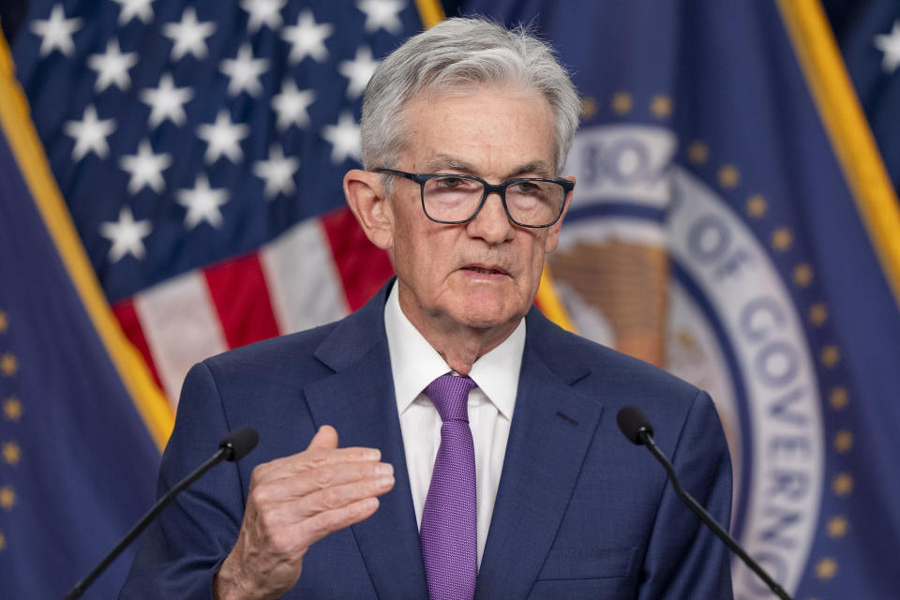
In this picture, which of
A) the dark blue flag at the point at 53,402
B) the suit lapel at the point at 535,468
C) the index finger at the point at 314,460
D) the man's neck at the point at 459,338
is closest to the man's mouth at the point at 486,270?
the man's neck at the point at 459,338

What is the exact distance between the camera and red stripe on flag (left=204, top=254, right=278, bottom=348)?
3.35 m

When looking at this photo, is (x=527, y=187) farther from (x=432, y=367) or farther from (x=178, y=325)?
(x=178, y=325)

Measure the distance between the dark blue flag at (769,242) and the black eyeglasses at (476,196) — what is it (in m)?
1.65

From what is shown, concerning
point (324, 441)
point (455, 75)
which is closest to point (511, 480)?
point (324, 441)

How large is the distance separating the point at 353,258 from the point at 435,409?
165 centimetres

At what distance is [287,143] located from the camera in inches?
133

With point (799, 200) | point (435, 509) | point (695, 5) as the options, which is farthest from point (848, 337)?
point (435, 509)

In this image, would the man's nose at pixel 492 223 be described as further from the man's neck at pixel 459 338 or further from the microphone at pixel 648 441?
the microphone at pixel 648 441

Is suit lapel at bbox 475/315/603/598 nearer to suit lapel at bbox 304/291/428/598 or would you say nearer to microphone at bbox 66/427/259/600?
suit lapel at bbox 304/291/428/598

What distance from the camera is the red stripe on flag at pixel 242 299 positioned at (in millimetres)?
3350

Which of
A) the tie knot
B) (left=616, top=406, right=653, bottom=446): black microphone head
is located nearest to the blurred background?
the tie knot

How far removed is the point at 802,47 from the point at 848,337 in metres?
0.94

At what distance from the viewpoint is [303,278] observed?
338cm

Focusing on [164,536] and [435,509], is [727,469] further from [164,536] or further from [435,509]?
[164,536]
